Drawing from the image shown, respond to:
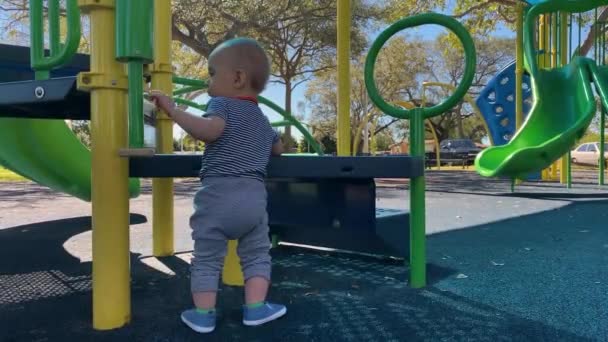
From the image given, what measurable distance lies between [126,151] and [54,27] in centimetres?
66

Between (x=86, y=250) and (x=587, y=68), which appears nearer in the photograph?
(x=86, y=250)

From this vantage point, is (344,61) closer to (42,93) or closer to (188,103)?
(42,93)

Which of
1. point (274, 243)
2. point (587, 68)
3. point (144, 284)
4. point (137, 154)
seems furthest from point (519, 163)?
point (137, 154)

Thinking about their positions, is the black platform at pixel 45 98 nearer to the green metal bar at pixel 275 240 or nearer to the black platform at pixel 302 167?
the black platform at pixel 302 167

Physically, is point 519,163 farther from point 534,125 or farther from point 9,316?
point 9,316

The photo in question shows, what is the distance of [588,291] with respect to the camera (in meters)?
2.08

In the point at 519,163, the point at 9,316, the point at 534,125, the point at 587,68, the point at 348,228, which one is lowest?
the point at 9,316

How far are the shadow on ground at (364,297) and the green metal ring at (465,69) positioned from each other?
2.47 ft

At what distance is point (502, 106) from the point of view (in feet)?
29.9

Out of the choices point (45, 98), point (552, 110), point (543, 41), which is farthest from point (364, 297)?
point (543, 41)

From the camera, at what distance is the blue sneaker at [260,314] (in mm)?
1701

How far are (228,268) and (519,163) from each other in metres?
3.07

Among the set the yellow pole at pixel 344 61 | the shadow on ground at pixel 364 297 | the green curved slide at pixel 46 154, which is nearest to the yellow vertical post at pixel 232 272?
the shadow on ground at pixel 364 297

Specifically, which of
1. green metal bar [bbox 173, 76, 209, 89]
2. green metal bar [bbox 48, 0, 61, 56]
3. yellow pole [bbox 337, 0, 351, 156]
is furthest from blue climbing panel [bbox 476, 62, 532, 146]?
green metal bar [bbox 48, 0, 61, 56]
